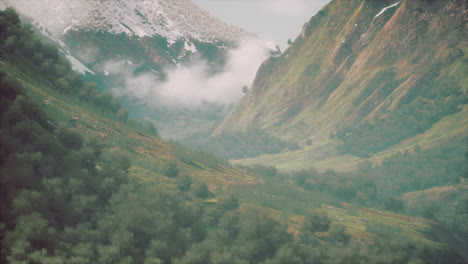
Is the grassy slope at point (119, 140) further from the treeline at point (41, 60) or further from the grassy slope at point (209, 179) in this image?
the treeline at point (41, 60)

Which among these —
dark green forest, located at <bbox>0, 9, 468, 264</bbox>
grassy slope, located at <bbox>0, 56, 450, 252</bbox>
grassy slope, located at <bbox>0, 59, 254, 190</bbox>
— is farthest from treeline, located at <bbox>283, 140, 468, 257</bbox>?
grassy slope, located at <bbox>0, 59, 254, 190</bbox>

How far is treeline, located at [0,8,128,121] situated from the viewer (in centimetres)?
8744

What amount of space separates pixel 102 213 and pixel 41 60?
229 ft

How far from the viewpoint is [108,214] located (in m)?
57.4

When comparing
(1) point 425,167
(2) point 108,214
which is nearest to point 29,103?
(2) point 108,214

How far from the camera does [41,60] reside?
10488 cm

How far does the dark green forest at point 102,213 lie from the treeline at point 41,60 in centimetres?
42

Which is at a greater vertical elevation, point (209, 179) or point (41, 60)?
point (41, 60)

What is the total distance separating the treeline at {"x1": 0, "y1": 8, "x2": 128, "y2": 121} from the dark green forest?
1.38 ft

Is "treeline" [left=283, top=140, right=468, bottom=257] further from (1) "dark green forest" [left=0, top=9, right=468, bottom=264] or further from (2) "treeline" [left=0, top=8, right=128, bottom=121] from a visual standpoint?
(2) "treeline" [left=0, top=8, right=128, bottom=121]

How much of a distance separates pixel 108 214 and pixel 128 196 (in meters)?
6.02

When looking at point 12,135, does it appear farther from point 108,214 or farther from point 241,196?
point 241,196

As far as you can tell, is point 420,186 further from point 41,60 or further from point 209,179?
point 41,60

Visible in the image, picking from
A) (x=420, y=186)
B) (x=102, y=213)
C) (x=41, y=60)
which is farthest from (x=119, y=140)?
(x=420, y=186)
